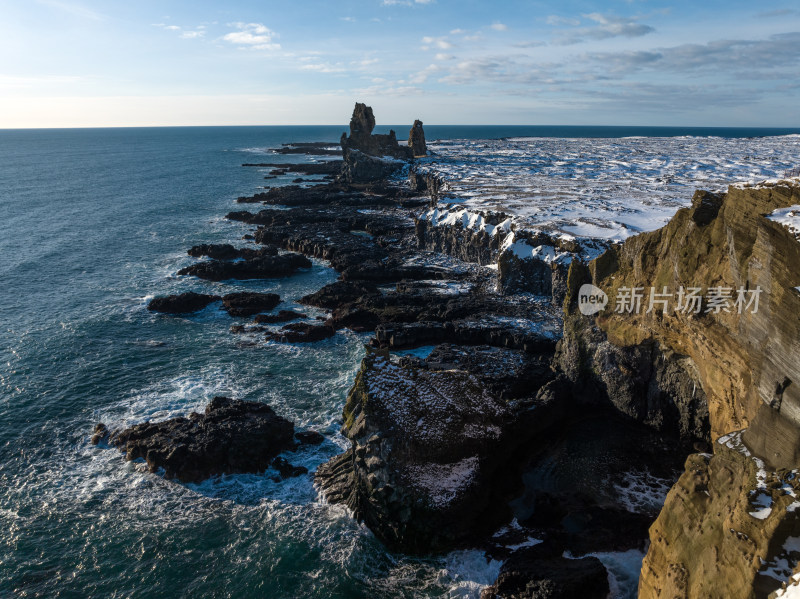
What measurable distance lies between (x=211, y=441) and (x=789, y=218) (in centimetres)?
2775

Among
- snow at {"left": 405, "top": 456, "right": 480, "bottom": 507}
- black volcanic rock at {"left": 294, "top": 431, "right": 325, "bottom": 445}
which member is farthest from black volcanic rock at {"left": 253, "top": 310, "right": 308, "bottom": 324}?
snow at {"left": 405, "top": 456, "right": 480, "bottom": 507}

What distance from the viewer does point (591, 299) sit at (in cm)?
3400

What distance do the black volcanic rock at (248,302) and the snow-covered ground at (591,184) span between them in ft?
84.9

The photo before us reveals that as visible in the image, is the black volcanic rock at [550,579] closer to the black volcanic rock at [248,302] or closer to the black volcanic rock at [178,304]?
the black volcanic rock at [248,302]

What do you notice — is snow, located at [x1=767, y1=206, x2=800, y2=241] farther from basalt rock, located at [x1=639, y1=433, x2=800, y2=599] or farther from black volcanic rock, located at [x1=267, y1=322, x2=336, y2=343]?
black volcanic rock, located at [x1=267, y1=322, x2=336, y2=343]

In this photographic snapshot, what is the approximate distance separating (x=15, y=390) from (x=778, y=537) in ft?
141

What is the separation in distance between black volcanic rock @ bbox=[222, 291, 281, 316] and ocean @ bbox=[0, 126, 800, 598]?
1944 millimetres

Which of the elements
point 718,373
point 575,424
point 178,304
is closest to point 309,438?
point 575,424

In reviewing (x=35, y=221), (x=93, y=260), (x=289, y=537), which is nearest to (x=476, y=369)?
(x=289, y=537)

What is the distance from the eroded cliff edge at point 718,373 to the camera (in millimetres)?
13523

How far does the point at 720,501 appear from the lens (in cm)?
1486

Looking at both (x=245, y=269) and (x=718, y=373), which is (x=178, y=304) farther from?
(x=718, y=373)

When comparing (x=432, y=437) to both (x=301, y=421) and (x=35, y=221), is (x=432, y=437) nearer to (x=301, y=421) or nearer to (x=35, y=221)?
(x=301, y=421)

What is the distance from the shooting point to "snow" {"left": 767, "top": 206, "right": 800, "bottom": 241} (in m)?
15.7
